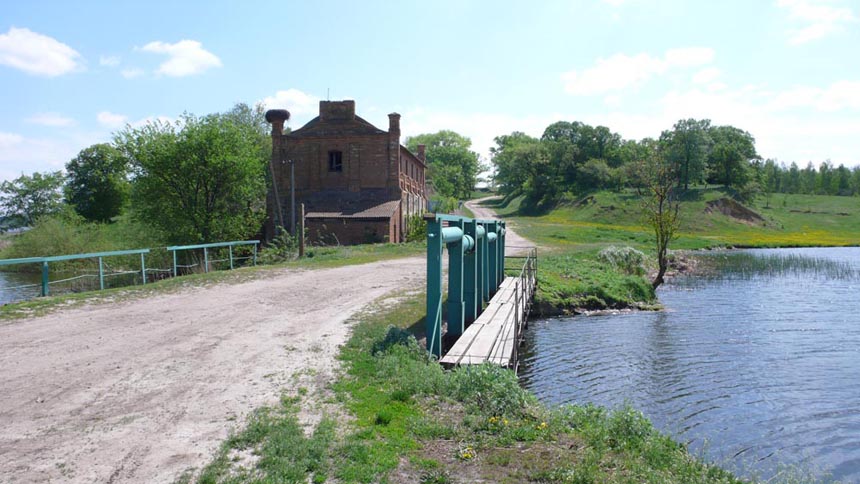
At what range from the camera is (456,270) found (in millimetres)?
10180

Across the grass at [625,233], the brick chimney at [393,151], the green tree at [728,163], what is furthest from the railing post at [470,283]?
the green tree at [728,163]

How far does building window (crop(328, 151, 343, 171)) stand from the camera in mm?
38469

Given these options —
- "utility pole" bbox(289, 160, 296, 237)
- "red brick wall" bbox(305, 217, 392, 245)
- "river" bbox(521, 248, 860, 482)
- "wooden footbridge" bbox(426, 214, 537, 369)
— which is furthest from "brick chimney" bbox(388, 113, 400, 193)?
"wooden footbridge" bbox(426, 214, 537, 369)

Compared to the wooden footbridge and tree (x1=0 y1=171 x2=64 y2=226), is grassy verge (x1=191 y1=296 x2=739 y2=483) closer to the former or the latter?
the wooden footbridge

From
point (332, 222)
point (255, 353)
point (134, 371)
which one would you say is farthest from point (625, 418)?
point (332, 222)

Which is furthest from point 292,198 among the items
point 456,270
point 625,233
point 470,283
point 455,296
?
point 625,233

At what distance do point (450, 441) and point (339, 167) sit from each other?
34717mm

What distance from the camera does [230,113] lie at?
219 ft

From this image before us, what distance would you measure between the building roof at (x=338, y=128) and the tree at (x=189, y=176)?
23.4ft

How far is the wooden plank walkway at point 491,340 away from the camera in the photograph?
8.20m

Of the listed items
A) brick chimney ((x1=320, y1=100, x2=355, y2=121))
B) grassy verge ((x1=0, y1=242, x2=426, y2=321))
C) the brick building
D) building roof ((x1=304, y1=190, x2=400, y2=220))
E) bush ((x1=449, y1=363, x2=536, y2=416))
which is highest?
brick chimney ((x1=320, y1=100, x2=355, y2=121))

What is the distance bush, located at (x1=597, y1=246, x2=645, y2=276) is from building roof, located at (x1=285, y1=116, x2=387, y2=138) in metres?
17.4

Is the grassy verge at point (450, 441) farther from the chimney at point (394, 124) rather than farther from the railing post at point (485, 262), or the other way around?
the chimney at point (394, 124)

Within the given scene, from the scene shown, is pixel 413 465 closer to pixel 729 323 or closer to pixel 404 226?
pixel 729 323
